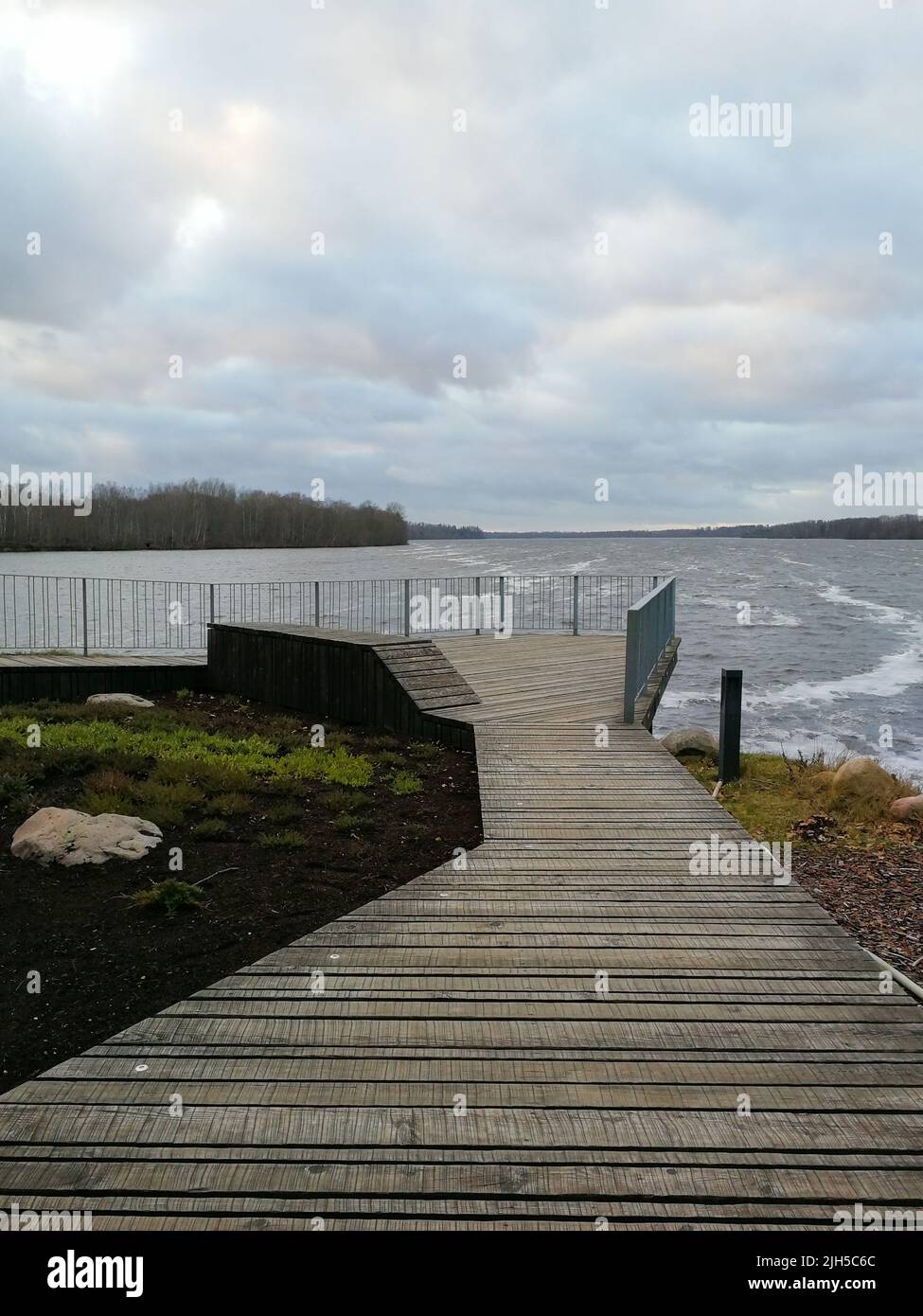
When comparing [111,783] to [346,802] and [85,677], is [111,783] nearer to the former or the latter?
[346,802]

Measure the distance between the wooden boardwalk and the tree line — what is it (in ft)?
284

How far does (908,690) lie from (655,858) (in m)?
24.0

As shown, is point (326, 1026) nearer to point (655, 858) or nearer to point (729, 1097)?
point (729, 1097)

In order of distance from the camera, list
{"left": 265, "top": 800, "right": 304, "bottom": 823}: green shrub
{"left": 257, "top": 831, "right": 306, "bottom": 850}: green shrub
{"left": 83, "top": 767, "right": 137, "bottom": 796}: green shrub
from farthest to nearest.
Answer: {"left": 83, "top": 767, "right": 137, "bottom": 796}: green shrub < {"left": 265, "top": 800, "right": 304, "bottom": 823}: green shrub < {"left": 257, "top": 831, "right": 306, "bottom": 850}: green shrub

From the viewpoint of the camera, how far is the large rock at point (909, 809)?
9859mm

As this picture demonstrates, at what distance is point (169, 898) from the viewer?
592cm

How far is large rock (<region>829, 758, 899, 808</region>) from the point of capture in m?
10.6

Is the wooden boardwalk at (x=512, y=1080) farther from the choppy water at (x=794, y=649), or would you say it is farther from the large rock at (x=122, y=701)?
the choppy water at (x=794, y=649)

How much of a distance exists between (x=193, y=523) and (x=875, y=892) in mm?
99963

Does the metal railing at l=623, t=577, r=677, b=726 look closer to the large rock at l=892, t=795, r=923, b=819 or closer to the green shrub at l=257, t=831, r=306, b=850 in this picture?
the large rock at l=892, t=795, r=923, b=819

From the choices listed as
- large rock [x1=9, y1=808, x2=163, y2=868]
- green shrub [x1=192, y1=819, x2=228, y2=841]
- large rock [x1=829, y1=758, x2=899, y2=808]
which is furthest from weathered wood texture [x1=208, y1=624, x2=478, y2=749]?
large rock [x1=829, y1=758, x2=899, y2=808]

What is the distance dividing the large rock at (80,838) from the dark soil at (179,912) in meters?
0.09

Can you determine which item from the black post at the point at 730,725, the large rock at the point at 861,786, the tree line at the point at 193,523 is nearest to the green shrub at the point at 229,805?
the black post at the point at 730,725
